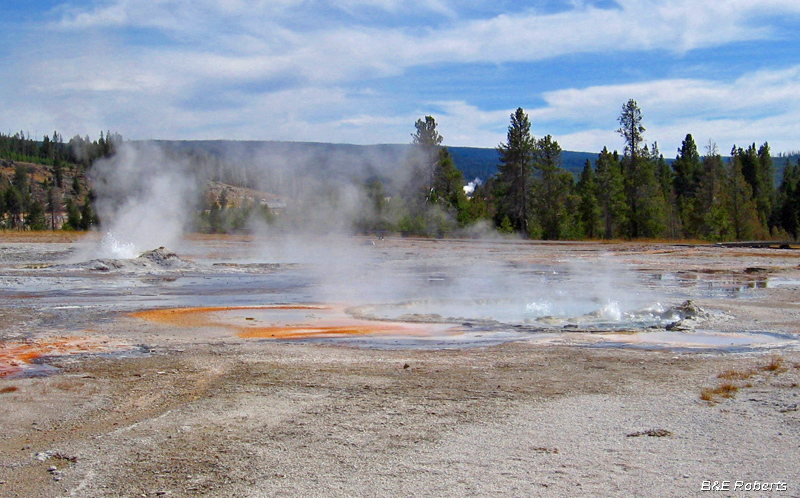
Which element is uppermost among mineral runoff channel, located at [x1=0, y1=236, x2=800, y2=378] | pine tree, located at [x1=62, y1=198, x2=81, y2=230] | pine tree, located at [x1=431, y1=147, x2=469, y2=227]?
pine tree, located at [x1=431, y1=147, x2=469, y2=227]

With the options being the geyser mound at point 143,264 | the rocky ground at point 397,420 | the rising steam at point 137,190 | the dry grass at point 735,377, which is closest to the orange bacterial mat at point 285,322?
the rocky ground at point 397,420

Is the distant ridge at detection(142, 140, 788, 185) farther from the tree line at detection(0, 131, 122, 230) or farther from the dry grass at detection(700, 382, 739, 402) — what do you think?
the dry grass at detection(700, 382, 739, 402)

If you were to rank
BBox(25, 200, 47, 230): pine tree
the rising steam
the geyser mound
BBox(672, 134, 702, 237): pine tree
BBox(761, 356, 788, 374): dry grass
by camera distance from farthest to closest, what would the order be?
BBox(25, 200, 47, 230): pine tree → BBox(672, 134, 702, 237): pine tree → the rising steam → the geyser mound → BBox(761, 356, 788, 374): dry grass

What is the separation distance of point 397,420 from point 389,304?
1174cm

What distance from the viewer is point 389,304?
62.0ft

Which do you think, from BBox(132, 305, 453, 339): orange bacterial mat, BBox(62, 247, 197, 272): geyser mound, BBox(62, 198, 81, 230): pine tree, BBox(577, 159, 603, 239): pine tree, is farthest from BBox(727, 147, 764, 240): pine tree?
BBox(62, 198, 81, 230): pine tree

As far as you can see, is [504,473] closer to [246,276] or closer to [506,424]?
[506,424]

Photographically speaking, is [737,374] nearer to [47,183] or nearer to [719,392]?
[719,392]

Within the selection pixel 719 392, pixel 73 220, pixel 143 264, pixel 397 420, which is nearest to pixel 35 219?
pixel 73 220

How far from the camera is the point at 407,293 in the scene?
71.5 feet

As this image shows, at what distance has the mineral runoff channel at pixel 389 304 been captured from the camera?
12.9 m

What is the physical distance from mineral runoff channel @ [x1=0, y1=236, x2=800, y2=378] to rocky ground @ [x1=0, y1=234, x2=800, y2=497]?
54 cm

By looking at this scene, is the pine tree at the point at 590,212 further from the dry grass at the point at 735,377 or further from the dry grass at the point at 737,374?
the dry grass at the point at 737,374

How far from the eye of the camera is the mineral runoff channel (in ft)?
42.3
